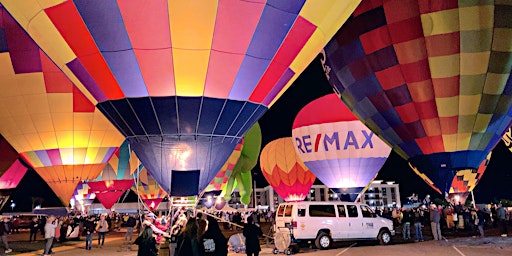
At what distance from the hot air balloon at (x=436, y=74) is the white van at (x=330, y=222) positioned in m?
2.19

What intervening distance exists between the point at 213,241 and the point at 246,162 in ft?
92.1

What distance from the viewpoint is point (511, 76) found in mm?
10539

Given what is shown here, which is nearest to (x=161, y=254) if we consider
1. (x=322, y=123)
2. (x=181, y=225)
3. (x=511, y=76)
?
(x=181, y=225)

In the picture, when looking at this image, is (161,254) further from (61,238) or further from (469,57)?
(61,238)

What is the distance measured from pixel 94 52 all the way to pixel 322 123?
38.6ft

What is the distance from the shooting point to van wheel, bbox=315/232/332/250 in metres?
10.4

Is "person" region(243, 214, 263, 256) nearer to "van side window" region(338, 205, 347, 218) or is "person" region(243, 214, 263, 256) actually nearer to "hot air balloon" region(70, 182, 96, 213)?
"van side window" region(338, 205, 347, 218)

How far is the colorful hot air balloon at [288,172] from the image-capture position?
23500mm

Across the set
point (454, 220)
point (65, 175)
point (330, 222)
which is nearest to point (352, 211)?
point (330, 222)

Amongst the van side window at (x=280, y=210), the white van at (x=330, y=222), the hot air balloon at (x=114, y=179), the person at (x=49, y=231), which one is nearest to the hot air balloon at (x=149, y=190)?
the hot air balloon at (x=114, y=179)

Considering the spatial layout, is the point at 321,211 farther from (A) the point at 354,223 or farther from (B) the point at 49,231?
(B) the point at 49,231

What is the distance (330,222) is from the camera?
35.2ft

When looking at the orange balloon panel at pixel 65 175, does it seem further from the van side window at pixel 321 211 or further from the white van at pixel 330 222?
the van side window at pixel 321 211

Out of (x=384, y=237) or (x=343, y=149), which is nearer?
(x=384, y=237)
